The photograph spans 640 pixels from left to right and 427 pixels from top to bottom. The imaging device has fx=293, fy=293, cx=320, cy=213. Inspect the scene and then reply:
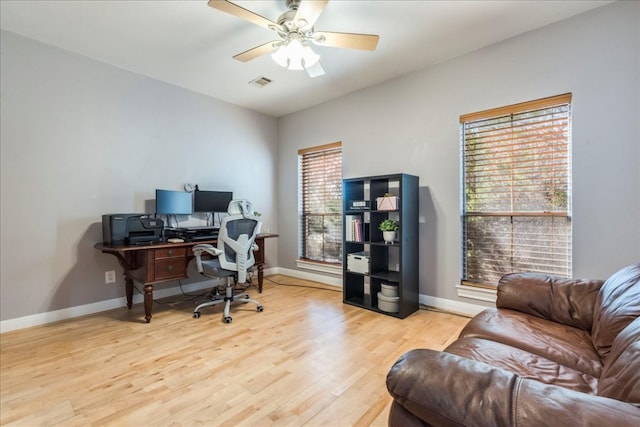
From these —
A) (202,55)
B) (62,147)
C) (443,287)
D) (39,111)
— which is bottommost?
(443,287)

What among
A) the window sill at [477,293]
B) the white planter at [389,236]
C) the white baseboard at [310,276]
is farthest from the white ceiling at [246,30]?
the white baseboard at [310,276]

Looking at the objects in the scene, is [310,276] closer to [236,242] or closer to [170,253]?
[236,242]

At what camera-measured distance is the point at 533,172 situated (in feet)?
8.49

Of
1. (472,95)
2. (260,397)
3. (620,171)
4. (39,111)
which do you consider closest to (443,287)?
(620,171)

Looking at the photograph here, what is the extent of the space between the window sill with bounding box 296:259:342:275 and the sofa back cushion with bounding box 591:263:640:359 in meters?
2.79

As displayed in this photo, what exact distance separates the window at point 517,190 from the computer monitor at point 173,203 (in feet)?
10.3

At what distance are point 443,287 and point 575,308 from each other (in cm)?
146

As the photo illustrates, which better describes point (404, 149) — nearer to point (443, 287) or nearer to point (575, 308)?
point (443, 287)

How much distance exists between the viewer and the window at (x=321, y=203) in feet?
13.6

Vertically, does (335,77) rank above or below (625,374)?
above

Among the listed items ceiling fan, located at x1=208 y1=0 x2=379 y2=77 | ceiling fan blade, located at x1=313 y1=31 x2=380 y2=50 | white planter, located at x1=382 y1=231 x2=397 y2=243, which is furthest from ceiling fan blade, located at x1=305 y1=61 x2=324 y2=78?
white planter, located at x1=382 y1=231 x2=397 y2=243

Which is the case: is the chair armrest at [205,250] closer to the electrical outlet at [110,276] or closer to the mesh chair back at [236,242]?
the mesh chair back at [236,242]

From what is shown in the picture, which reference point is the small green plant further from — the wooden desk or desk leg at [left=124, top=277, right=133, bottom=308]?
desk leg at [left=124, top=277, right=133, bottom=308]

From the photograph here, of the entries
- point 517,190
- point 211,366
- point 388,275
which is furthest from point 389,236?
point 211,366
